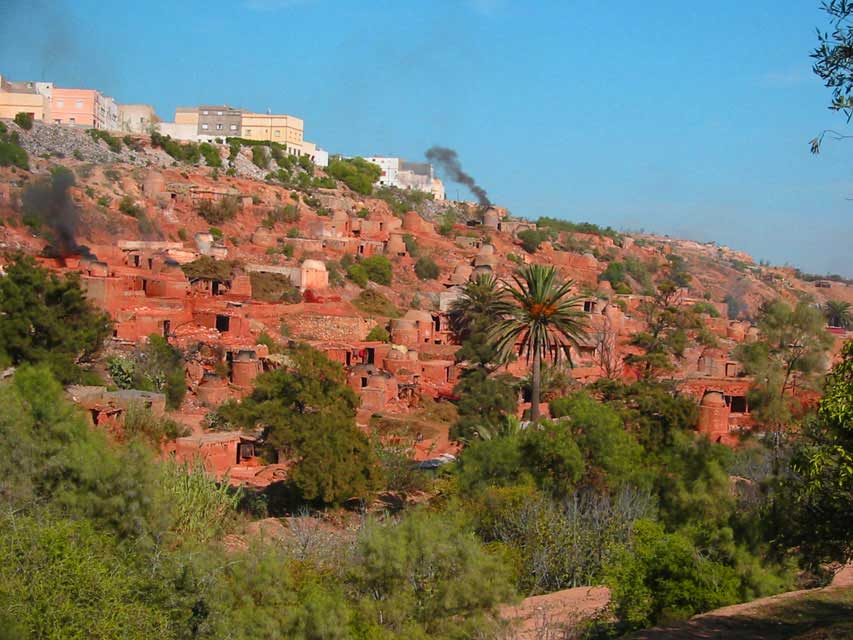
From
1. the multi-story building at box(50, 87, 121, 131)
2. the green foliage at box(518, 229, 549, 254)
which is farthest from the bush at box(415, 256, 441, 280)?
the multi-story building at box(50, 87, 121, 131)

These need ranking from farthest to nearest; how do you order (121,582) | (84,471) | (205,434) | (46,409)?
(205,434)
(46,409)
(84,471)
(121,582)

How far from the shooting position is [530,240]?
175 ft

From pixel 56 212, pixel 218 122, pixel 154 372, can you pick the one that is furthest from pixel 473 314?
pixel 218 122

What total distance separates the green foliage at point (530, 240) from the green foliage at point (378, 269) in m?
14.3

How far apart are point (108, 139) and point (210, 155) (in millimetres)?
5431

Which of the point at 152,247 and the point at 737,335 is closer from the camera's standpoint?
the point at 152,247

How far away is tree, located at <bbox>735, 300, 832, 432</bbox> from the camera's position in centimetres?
2333

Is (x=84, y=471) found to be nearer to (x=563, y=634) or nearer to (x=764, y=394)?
(x=563, y=634)

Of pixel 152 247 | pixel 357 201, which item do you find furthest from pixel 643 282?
pixel 152 247

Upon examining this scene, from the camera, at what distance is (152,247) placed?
35250mm

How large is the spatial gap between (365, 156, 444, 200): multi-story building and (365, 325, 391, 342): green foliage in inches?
1819

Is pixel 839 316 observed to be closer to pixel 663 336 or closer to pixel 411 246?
pixel 663 336

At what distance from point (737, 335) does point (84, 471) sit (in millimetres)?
31798

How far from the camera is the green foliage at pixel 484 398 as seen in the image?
22.6 meters
